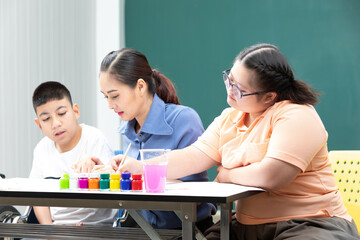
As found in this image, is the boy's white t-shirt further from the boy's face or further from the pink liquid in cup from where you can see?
the pink liquid in cup

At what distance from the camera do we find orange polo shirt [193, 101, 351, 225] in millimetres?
1634

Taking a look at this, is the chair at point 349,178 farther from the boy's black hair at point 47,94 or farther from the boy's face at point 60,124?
the boy's black hair at point 47,94

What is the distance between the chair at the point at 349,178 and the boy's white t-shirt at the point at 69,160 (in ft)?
3.29

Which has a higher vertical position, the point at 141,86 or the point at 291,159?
the point at 141,86

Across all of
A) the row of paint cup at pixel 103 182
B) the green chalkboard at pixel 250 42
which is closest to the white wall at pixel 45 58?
the green chalkboard at pixel 250 42

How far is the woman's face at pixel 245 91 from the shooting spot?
1819mm

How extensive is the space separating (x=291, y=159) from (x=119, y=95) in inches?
32.7

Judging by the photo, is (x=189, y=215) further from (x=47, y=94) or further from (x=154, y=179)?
(x=47, y=94)

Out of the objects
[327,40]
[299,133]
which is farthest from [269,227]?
[327,40]

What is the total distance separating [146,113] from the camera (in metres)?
2.23

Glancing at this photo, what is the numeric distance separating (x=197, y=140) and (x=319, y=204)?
22.0 inches

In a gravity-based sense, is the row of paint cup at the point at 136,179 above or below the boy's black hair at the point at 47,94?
below

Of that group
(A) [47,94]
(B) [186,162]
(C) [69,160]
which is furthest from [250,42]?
(B) [186,162]

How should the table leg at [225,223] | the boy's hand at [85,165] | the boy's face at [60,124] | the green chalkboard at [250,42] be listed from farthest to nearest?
the green chalkboard at [250,42] → the boy's face at [60,124] → the boy's hand at [85,165] → the table leg at [225,223]
